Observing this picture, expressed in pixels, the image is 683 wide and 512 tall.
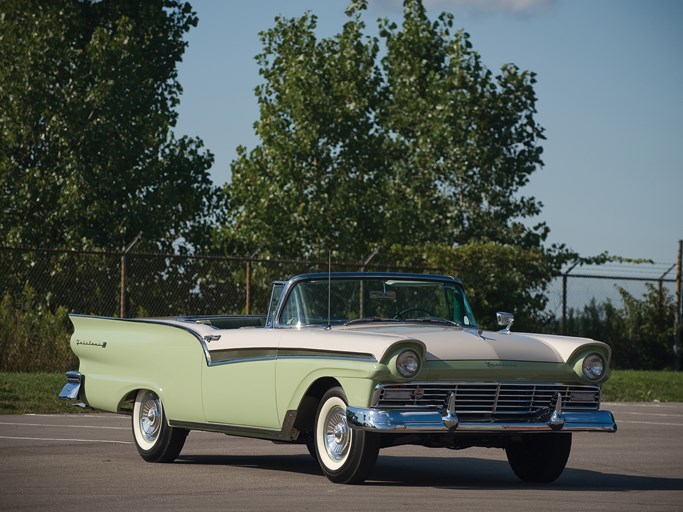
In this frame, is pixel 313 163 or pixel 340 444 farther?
pixel 313 163

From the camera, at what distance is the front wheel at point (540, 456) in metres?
10.4

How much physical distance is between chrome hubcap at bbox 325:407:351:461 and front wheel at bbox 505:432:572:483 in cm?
146

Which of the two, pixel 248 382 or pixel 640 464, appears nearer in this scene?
pixel 248 382

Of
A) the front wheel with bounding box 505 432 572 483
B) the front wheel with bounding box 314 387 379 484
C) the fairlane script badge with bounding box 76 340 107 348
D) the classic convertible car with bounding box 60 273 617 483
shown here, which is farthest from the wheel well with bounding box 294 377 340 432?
the fairlane script badge with bounding box 76 340 107 348

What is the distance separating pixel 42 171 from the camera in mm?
30281

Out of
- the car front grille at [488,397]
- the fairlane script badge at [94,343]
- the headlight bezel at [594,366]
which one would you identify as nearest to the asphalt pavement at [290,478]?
the car front grille at [488,397]

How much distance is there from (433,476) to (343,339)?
59.6 inches

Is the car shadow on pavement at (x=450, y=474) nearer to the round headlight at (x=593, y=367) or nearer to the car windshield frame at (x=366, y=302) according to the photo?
the round headlight at (x=593, y=367)

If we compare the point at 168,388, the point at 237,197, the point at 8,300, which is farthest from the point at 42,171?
the point at 168,388

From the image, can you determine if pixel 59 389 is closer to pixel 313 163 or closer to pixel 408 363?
pixel 408 363

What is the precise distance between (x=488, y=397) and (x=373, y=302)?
5.67 ft

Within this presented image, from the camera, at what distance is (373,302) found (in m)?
11.2

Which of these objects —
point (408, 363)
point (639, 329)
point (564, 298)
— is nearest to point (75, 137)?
point (564, 298)

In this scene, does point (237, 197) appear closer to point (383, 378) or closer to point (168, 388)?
point (168, 388)
